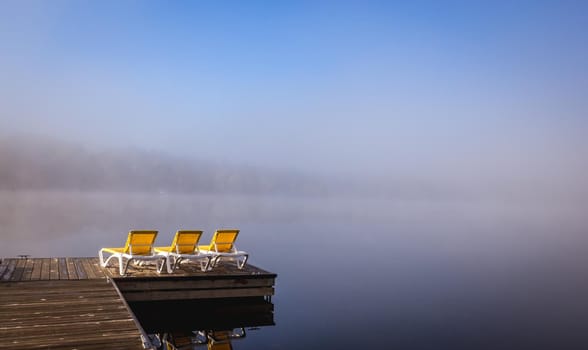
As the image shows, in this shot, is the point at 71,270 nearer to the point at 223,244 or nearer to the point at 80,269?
the point at 80,269

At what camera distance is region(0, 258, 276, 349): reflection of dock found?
6.66 metres

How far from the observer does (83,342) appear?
6.42 m

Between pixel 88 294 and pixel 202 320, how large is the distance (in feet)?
10.6

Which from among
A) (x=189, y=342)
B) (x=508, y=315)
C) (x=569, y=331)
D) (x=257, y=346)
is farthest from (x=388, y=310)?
(x=189, y=342)

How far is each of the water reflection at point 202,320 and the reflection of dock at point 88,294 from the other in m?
0.46

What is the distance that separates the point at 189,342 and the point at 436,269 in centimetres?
1719

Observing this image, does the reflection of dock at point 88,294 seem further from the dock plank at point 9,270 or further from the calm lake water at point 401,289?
the calm lake water at point 401,289

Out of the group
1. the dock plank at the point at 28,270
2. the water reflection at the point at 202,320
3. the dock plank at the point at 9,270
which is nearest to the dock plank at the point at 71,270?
the dock plank at the point at 28,270

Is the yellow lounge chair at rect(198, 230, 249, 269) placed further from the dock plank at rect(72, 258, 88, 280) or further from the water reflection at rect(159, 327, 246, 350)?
the dock plank at rect(72, 258, 88, 280)

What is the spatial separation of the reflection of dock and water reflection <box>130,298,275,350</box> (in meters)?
0.46

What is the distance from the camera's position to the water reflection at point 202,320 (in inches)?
432

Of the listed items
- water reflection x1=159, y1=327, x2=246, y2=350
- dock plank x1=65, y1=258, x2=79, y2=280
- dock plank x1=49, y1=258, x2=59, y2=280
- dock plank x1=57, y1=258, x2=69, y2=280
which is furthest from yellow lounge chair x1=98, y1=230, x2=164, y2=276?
water reflection x1=159, y1=327, x2=246, y2=350

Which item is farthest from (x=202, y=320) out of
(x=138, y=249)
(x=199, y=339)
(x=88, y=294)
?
(x=88, y=294)

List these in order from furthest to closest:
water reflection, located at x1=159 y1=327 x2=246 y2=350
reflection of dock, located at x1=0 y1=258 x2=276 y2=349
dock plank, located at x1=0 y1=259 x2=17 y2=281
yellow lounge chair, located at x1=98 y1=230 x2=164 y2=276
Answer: yellow lounge chair, located at x1=98 y1=230 x2=164 y2=276, water reflection, located at x1=159 y1=327 x2=246 y2=350, dock plank, located at x1=0 y1=259 x2=17 y2=281, reflection of dock, located at x1=0 y1=258 x2=276 y2=349
